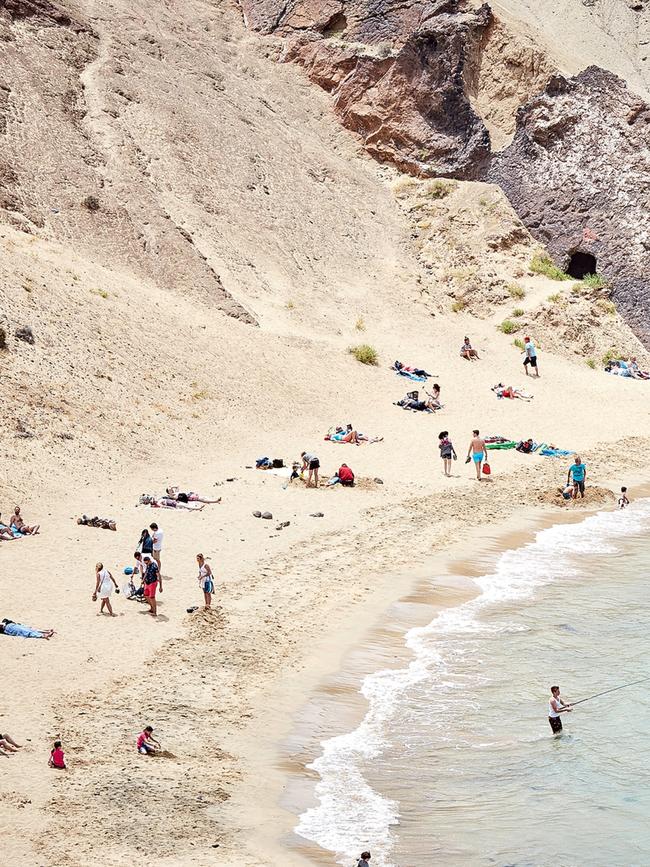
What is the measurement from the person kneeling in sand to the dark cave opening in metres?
30.3

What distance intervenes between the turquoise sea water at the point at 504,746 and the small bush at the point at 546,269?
2030 centimetres

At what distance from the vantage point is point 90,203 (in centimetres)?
2927

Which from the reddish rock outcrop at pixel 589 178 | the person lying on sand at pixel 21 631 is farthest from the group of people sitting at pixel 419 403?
the person lying on sand at pixel 21 631

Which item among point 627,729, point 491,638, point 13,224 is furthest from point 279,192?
point 627,729

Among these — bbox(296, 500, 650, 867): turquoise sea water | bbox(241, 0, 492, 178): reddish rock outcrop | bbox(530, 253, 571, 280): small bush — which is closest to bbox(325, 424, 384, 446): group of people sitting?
bbox(296, 500, 650, 867): turquoise sea water

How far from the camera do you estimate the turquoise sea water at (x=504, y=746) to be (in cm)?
896

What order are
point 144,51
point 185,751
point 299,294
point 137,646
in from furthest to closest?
point 144,51 → point 299,294 → point 137,646 → point 185,751

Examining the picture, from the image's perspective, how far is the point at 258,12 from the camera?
148 ft

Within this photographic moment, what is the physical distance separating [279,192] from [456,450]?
1481 cm

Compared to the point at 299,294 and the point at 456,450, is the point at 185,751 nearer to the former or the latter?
the point at 456,450

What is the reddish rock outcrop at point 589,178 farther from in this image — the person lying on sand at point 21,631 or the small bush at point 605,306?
the person lying on sand at point 21,631

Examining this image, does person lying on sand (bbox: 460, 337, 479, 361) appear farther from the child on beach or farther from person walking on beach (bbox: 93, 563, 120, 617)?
the child on beach

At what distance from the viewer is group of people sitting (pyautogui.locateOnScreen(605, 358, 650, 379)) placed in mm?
31703

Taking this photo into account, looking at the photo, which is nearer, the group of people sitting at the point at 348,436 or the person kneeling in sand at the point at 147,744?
the person kneeling in sand at the point at 147,744
